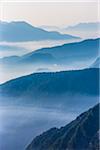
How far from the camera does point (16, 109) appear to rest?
6.33 ft

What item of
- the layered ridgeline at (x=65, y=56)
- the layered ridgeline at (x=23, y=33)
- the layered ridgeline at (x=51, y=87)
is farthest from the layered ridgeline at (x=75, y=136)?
the layered ridgeline at (x=23, y=33)

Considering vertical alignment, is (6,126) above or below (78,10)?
below

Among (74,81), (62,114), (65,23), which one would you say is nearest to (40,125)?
(62,114)

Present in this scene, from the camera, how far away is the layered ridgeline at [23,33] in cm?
191

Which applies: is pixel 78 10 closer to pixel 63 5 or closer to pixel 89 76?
pixel 63 5

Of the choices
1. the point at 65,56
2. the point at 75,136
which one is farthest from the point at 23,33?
the point at 75,136

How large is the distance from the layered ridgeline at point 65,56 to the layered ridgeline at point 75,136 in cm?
27

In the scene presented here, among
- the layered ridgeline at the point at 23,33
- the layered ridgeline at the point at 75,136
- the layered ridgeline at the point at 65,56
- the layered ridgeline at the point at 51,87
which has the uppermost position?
the layered ridgeline at the point at 23,33

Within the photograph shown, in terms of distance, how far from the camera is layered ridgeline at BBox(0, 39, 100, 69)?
193 centimetres

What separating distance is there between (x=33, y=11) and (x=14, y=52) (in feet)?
0.79

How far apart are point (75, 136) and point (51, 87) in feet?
0.97

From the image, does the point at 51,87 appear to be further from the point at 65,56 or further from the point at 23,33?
→ the point at 23,33

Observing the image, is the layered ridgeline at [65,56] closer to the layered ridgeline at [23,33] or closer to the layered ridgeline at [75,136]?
the layered ridgeline at [23,33]

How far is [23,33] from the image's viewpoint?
1.96 metres
